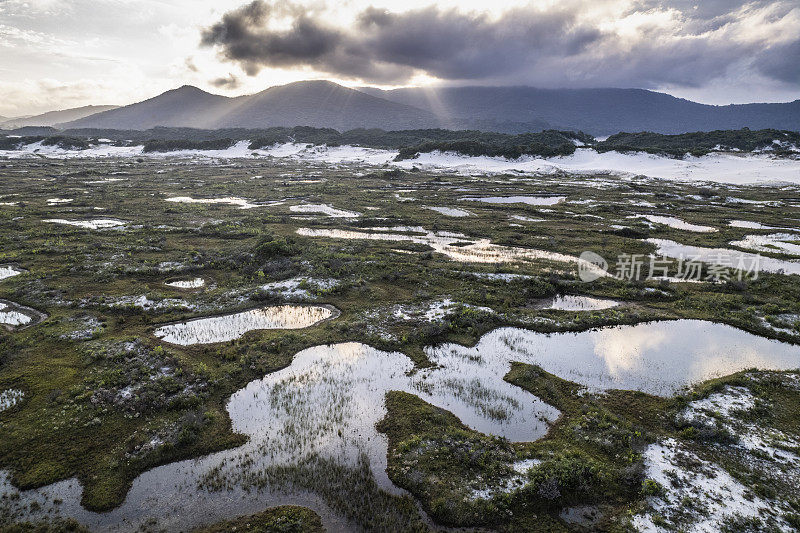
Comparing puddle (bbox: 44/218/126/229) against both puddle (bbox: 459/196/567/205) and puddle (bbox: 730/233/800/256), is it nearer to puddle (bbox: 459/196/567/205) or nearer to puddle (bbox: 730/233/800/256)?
puddle (bbox: 459/196/567/205)

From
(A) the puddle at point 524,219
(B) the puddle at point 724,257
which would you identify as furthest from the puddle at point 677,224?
(A) the puddle at point 524,219

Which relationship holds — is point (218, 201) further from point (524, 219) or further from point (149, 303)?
point (524, 219)

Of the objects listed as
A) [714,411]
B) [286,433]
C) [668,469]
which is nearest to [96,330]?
[286,433]

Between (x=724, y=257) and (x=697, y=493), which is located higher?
(x=724, y=257)

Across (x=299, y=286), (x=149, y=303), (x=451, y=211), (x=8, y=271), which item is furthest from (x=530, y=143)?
(x=8, y=271)

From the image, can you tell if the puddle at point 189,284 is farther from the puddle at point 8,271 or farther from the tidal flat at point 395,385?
the puddle at point 8,271
